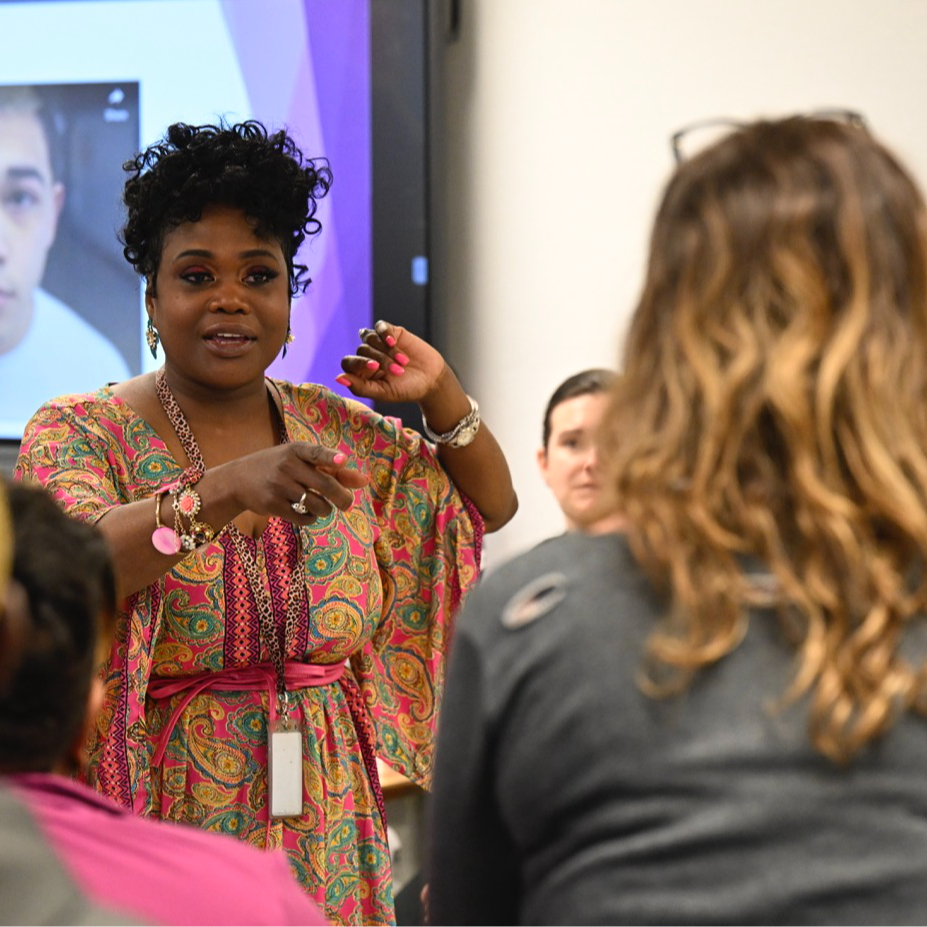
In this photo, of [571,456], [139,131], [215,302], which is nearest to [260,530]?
[215,302]

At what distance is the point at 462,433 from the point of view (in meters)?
1.97

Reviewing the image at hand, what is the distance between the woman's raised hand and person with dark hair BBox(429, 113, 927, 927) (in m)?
1.00

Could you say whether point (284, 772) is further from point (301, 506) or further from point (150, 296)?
point (150, 296)

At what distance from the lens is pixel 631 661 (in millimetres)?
873

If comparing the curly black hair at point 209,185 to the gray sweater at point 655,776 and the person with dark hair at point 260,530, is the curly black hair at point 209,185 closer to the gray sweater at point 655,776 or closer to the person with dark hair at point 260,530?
the person with dark hair at point 260,530

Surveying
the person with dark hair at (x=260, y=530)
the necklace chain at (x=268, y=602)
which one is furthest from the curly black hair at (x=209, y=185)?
the necklace chain at (x=268, y=602)

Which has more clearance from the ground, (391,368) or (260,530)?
(391,368)

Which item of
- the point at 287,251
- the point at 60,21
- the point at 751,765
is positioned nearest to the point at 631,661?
the point at 751,765

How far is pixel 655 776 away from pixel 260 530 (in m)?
1.07

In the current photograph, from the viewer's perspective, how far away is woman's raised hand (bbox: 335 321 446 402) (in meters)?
1.91

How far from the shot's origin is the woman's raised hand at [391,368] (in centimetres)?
191

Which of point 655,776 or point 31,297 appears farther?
point 31,297

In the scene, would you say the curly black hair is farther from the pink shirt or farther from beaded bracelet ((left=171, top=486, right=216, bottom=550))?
the pink shirt

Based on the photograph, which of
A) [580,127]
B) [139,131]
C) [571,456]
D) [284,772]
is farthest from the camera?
[139,131]
